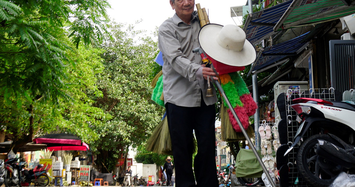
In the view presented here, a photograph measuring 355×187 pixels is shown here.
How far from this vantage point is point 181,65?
108 inches

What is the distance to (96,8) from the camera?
788 centimetres

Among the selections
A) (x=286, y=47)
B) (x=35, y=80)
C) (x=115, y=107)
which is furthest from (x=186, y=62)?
(x=115, y=107)

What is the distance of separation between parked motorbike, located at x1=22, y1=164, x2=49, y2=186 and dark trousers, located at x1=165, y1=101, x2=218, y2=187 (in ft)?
45.7

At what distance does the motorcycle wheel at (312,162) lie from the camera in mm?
2936

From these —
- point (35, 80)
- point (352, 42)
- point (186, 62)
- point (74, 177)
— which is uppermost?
point (352, 42)

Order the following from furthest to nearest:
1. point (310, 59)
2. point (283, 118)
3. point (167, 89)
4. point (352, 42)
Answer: point (310, 59), point (352, 42), point (283, 118), point (167, 89)

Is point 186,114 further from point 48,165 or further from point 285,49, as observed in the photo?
point 48,165

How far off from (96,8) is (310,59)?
5.10 meters

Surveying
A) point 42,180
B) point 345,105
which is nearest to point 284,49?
point 345,105

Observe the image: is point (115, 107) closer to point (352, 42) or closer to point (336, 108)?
point (352, 42)

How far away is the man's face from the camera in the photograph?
2.98m

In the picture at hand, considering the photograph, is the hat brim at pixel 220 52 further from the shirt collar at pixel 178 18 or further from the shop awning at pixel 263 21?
the shop awning at pixel 263 21

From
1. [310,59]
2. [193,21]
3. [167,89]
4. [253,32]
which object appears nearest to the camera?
[167,89]

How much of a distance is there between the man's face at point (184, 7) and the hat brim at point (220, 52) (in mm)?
224
